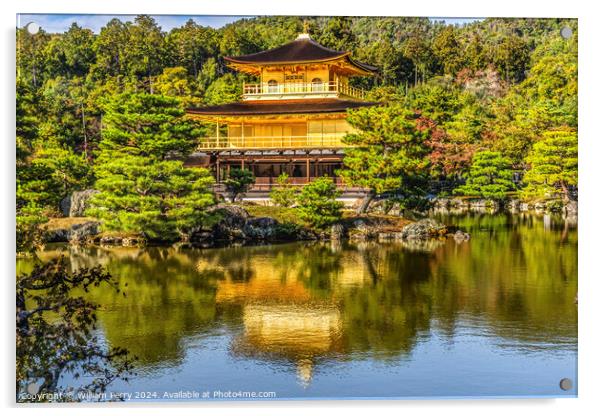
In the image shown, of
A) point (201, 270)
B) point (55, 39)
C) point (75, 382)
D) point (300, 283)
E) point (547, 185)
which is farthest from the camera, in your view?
point (547, 185)

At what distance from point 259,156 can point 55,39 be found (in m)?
5.55

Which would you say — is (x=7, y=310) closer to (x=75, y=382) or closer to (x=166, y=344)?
(x=75, y=382)

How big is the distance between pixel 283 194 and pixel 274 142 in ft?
3.72

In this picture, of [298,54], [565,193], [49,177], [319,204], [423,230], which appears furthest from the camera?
[423,230]

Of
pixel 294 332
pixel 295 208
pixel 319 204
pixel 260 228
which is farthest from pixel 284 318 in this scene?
pixel 295 208

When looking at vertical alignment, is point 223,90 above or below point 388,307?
above

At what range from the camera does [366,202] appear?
14758 mm

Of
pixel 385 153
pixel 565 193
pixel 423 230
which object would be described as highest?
pixel 385 153

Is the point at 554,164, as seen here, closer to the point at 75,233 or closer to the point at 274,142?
the point at 274,142

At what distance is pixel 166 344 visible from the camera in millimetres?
9039

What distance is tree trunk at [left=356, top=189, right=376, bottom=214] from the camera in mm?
14656

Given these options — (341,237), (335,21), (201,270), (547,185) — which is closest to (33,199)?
(201,270)

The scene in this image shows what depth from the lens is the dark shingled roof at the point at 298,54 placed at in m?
12.5

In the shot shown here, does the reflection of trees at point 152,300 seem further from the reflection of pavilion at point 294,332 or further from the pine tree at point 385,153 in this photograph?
the pine tree at point 385,153
